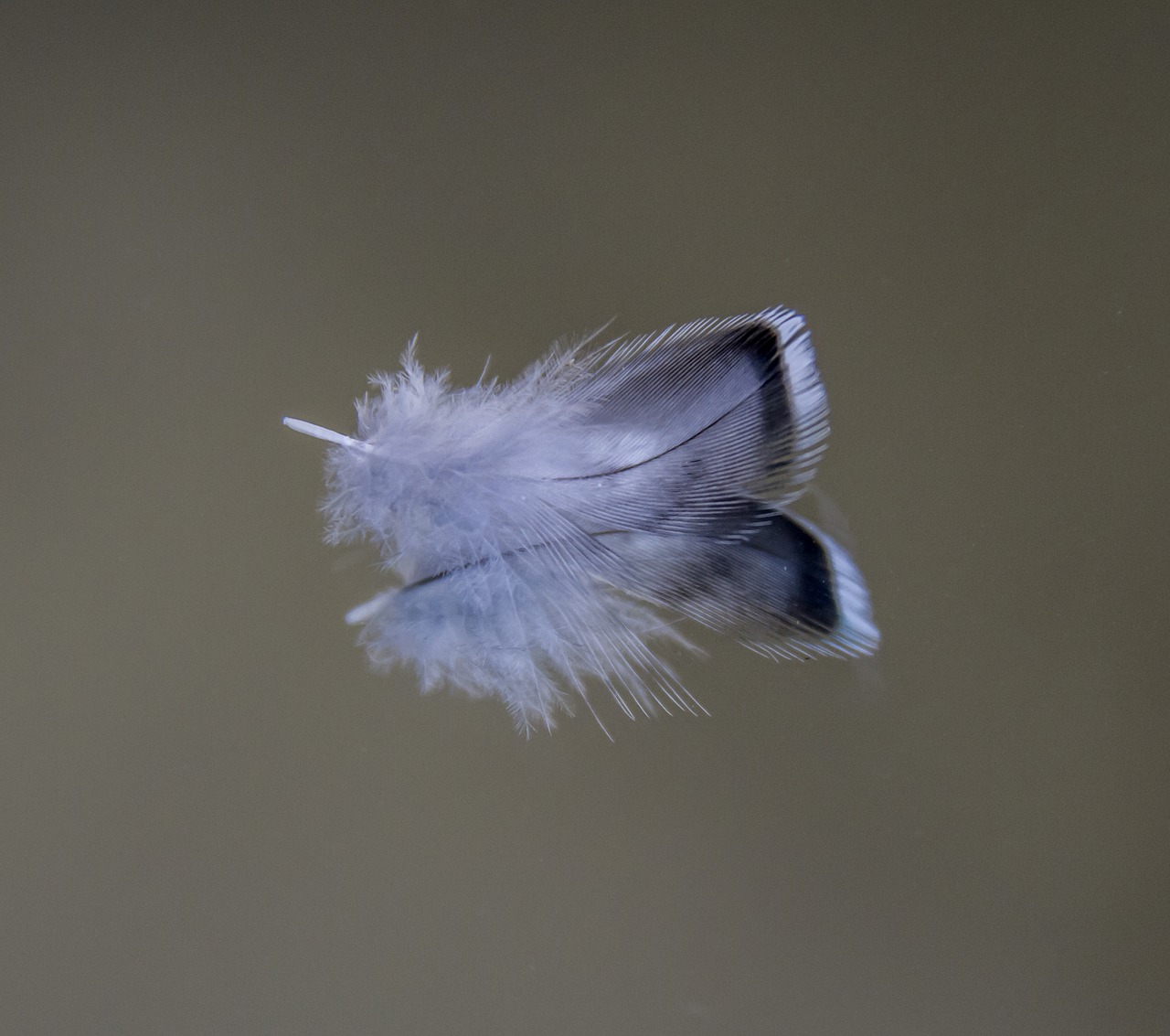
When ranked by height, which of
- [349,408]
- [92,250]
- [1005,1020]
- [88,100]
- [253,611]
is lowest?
[1005,1020]

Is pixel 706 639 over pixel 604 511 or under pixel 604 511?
under

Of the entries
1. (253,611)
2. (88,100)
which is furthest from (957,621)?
(88,100)

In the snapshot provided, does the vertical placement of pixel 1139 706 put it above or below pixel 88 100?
below

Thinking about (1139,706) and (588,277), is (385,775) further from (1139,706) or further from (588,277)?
(1139,706)
